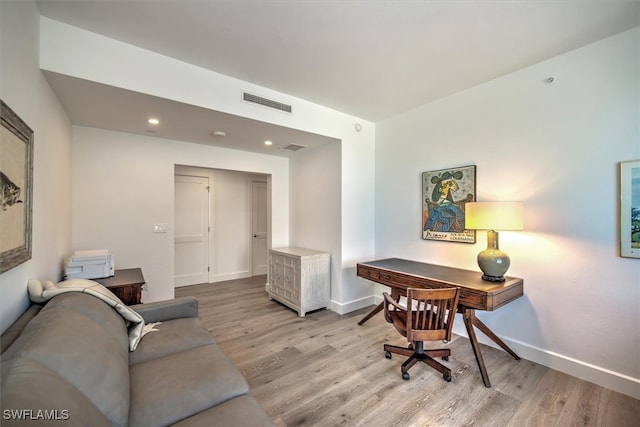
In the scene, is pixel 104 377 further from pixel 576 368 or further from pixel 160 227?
pixel 576 368

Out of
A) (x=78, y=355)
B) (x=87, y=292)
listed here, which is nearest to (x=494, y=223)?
(x=78, y=355)

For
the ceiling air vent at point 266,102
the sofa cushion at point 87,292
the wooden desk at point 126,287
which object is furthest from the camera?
the ceiling air vent at point 266,102

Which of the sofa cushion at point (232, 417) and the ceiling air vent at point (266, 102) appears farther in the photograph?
the ceiling air vent at point (266, 102)

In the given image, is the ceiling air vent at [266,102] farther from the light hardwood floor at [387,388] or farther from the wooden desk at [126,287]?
the light hardwood floor at [387,388]

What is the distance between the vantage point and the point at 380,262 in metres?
3.30

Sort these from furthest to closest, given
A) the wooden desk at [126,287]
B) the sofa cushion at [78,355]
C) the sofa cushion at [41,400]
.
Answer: the wooden desk at [126,287], the sofa cushion at [78,355], the sofa cushion at [41,400]

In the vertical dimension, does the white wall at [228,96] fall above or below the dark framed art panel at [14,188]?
above

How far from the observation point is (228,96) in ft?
8.78

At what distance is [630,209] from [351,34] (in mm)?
2467

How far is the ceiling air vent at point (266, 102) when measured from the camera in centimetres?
279

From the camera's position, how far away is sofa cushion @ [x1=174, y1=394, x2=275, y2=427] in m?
1.12

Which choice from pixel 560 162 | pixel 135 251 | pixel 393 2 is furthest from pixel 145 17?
pixel 560 162

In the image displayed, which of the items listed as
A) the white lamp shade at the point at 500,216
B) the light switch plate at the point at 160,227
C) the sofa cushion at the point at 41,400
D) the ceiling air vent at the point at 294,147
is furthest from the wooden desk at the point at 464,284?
the light switch plate at the point at 160,227

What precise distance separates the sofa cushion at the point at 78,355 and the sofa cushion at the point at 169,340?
9.8 inches
